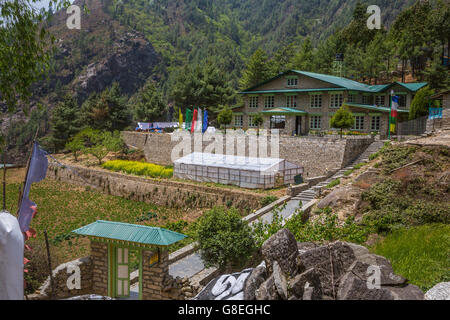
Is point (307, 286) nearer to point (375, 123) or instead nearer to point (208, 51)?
point (375, 123)

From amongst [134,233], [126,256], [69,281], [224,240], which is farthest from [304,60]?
[69,281]

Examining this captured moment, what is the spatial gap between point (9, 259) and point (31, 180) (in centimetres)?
196

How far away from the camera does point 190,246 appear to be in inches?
534

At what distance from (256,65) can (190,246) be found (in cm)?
3688

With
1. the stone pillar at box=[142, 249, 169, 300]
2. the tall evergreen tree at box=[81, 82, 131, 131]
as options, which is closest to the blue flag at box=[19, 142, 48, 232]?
the stone pillar at box=[142, 249, 169, 300]

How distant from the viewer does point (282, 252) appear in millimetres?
7766

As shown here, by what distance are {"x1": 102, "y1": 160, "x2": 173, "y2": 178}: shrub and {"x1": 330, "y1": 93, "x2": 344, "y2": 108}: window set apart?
15.0m

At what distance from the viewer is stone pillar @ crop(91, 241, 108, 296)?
28.8 feet

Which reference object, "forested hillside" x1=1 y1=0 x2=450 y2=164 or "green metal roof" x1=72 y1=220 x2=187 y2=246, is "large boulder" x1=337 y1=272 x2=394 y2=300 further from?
"forested hillside" x1=1 y1=0 x2=450 y2=164

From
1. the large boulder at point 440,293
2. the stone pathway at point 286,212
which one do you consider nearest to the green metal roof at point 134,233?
the stone pathway at point 286,212

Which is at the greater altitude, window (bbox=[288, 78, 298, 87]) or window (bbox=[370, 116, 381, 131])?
window (bbox=[288, 78, 298, 87])

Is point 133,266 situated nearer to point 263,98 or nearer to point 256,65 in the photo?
point 263,98

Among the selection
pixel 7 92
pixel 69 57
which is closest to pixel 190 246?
pixel 7 92

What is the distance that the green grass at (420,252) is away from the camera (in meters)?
9.19
